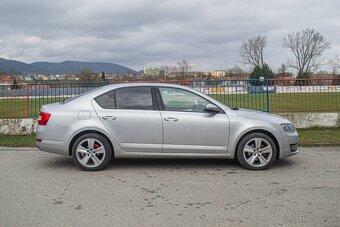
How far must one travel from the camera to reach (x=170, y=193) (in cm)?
518

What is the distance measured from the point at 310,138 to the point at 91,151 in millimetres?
5878

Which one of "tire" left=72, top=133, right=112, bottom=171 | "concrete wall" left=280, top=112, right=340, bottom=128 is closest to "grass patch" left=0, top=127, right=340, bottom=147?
"concrete wall" left=280, top=112, right=340, bottom=128

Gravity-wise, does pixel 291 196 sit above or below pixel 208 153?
below

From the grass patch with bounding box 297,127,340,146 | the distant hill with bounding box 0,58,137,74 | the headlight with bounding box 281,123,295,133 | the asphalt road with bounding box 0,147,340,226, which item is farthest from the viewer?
the distant hill with bounding box 0,58,137,74

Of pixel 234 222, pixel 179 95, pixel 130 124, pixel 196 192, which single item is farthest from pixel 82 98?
pixel 234 222

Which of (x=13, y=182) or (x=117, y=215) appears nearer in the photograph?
(x=117, y=215)

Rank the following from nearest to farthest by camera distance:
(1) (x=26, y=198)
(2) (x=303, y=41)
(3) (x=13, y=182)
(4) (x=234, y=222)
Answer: (4) (x=234, y=222) → (1) (x=26, y=198) → (3) (x=13, y=182) → (2) (x=303, y=41)

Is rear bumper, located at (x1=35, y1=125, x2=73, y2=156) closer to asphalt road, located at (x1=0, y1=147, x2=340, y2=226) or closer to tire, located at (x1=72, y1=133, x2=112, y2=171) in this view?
tire, located at (x1=72, y1=133, x2=112, y2=171)

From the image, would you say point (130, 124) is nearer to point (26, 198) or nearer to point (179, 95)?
point (179, 95)

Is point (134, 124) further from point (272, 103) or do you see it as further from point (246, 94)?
point (272, 103)

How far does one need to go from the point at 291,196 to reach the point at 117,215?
2292 millimetres

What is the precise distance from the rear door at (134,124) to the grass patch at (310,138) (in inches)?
140

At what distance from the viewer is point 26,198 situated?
494cm

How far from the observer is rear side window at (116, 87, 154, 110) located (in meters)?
6.51
